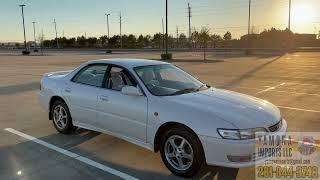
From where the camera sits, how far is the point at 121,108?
564 centimetres

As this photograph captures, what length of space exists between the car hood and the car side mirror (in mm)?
462

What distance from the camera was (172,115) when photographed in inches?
194

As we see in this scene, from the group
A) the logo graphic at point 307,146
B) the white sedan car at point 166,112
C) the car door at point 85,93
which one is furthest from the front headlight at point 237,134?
the car door at point 85,93

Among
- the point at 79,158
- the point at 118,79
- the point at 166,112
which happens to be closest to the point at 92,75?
the point at 118,79

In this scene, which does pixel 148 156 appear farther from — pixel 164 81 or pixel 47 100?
pixel 47 100

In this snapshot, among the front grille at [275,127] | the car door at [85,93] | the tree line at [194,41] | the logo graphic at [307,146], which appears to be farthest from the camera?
the tree line at [194,41]

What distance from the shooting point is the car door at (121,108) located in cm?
539

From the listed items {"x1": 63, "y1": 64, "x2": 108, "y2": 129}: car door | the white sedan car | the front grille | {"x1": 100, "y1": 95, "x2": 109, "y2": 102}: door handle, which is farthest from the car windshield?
the front grille

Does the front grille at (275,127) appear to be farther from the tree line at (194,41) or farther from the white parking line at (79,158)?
the tree line at (194,41)

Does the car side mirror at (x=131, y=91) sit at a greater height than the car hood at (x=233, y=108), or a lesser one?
greater

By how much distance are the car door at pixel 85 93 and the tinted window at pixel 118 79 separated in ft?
0.64

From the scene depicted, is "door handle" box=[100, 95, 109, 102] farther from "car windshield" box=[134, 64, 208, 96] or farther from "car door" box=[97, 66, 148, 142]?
"car windshield" box=[134, 64, 208, 96]

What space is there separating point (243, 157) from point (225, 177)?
21.6 inches

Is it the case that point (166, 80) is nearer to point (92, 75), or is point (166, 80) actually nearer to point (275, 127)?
point (92, 75)
